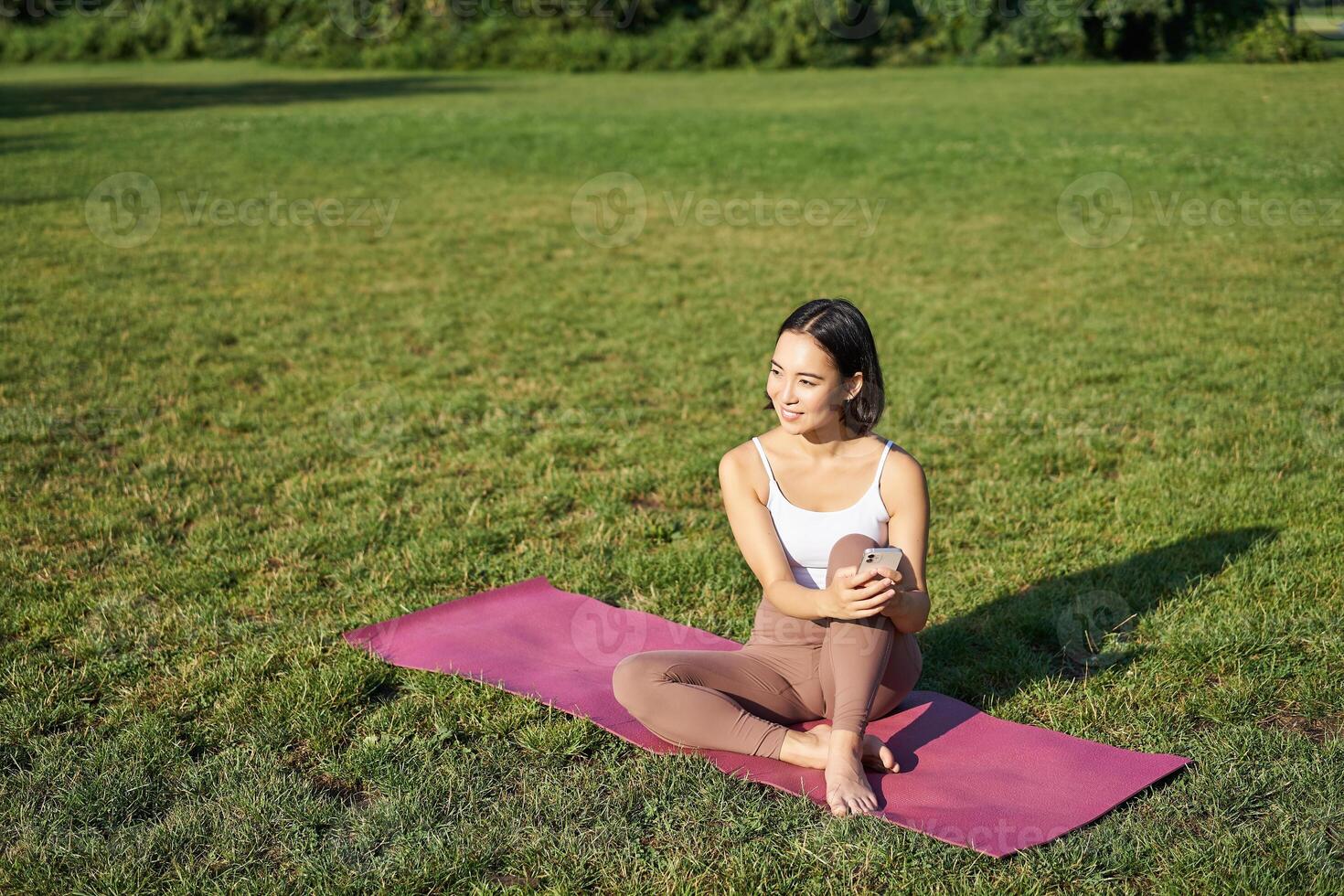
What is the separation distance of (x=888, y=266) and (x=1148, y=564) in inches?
255

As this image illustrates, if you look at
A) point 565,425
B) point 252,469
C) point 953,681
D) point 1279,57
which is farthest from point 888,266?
point 1279,57

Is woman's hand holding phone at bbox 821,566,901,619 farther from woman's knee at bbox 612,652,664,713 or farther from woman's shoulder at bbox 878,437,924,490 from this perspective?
woman's knee at bbox 612,652,664,713

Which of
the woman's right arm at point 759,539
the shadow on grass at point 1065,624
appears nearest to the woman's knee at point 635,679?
the woman's right arm at point 759,539

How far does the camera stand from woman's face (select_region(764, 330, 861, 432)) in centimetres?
337

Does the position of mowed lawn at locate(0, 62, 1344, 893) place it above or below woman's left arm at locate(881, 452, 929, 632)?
below

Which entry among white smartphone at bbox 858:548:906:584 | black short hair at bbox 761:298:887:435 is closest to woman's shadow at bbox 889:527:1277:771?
white smartphone at bbox 858:548:906:584

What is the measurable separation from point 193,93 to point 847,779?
28.8 metres

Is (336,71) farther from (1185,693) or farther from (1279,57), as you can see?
(1185,693)

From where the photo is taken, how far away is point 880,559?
10.5ft

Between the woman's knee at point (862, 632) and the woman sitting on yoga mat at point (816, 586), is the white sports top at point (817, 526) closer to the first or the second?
the woman sitting on yoga mat at point (816, 586)

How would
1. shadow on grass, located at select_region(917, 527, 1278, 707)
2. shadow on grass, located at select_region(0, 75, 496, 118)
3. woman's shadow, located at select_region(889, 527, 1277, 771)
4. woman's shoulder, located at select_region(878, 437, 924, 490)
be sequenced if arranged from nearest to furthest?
1. woman's shoulder, located at select_region(878, 437, 924, 490)
2. woman's shadow, located at select_region(889, 527, 1277, 771)
3. shadow on grass, located at select_region(917, 527, 1278, 707)
4. shadow on grass, located at select_region(0, 75, 496, 118)

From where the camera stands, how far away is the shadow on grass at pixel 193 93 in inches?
972

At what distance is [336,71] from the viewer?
3578 cm

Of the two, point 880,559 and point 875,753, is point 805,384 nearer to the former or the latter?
point 880,559
